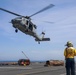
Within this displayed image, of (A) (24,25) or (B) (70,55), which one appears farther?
(A) (24,25)

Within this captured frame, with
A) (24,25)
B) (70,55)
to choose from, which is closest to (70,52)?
(70,55)

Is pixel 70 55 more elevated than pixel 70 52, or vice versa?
pixel 70 52

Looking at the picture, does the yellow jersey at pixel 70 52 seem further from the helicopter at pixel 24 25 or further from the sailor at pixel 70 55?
the helicopter at pixel 24 25

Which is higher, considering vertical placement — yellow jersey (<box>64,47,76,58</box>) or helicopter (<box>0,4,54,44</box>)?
helicopter (<box>0,4,54,44</box>)

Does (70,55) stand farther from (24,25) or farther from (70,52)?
(24,25)

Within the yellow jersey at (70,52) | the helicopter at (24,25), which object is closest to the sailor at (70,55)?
the yellow jersey at (70,52)

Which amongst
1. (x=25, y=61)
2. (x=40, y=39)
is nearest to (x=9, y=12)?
(x=40, y=39)

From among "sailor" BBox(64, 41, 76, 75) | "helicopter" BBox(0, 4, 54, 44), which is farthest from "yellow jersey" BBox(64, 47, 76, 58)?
"helicopter" BBox(0, 4, 54, 44)

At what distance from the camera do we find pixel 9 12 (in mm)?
54531

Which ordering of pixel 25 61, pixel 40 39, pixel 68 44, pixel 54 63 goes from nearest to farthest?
pixel 68 44, pixel 40 39, pixel 54 63, pixel 25 61

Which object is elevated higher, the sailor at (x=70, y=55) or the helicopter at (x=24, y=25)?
the helicopter at (x=24, y=25)

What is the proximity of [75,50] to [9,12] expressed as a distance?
138 feet

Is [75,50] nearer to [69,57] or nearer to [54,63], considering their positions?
[69,57]

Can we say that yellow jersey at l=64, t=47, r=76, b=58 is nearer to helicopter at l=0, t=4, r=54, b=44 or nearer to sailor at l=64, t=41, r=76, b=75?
sailor at l=64, t=41, r=76, b=75
